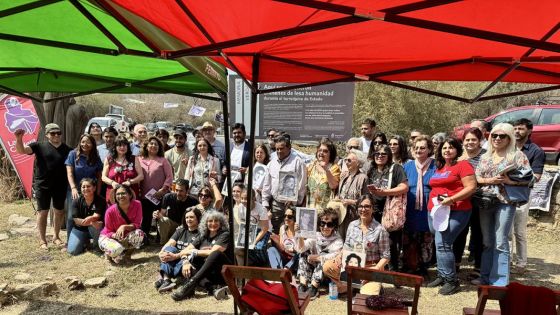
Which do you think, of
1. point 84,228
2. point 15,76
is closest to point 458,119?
point 84,228

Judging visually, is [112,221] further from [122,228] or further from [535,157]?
[535,157]

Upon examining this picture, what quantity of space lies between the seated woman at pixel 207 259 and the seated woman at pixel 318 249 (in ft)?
2.69

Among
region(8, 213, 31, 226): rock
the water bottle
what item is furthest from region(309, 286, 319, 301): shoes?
region(8, 213, 31, 226): rock

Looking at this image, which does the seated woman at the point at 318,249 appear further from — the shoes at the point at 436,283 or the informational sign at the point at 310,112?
the informational sign at the point at 310,112

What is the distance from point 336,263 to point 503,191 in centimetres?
175

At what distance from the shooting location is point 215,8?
6.68 feet

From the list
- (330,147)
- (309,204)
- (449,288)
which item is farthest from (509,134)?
(309,204)

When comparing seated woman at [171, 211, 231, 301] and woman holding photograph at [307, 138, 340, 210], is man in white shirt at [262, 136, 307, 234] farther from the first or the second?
seated woman at [171, 211, 231, 301]

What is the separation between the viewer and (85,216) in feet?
18.9

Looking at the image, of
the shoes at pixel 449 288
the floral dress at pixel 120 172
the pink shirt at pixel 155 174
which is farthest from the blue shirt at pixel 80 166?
the shoes at pixel 449 288

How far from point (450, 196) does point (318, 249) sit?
1454 millimetres

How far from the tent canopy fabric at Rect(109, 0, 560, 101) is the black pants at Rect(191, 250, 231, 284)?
208 cm

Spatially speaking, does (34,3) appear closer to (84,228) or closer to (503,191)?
(503,191)

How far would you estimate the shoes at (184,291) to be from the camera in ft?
14.2
